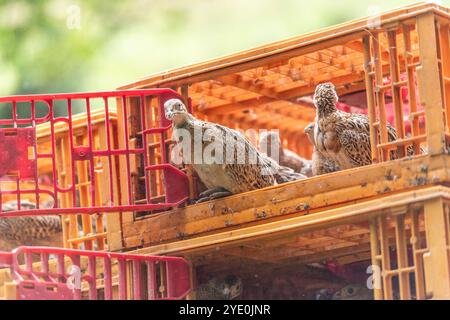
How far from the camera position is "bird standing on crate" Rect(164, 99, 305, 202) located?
61.9ft

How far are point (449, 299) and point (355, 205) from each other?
1691 mm

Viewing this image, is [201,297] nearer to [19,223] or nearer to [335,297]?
[335,297]

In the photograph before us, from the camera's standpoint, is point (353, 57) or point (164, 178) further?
point (353, 57)

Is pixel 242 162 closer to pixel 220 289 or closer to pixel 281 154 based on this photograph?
pixel 220 289

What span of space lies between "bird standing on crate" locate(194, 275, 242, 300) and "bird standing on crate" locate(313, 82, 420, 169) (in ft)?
8.68

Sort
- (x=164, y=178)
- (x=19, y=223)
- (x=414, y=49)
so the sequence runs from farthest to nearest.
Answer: (x=19, y=223), (x=414, y=49), (x=164, y=178)

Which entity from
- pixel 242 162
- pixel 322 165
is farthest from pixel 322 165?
pixel 242 162

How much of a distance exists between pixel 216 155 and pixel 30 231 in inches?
190

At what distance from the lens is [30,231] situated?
2288cm

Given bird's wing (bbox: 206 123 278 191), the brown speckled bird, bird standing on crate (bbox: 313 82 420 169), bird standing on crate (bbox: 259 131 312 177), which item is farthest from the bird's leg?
bird standing on crate (bbox: 259 131 312 177)

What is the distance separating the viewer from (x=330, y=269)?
Answer: 2130 cm
